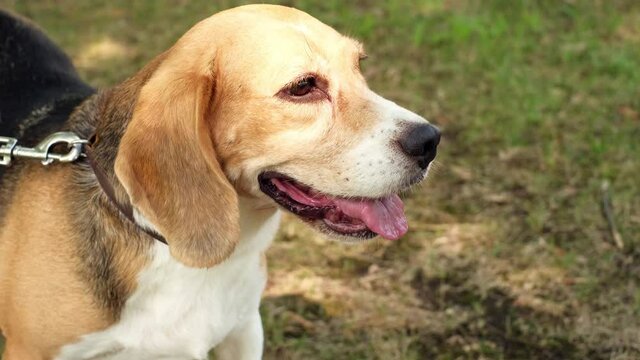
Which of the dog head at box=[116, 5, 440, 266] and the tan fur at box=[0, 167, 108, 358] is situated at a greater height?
the dog head at box=[116, 5, 440, 266]

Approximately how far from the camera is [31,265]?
3.23m

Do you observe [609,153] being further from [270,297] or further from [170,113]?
[170,113]

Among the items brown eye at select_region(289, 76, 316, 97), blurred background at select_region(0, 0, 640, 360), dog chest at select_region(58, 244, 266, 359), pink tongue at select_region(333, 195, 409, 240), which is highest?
brown eye at select_region(289, 76, 316, 97)

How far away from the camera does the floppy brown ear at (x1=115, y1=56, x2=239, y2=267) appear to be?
2869 mm

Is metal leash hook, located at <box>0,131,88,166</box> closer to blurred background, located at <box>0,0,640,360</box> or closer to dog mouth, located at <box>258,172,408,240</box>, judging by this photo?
dog mouth, located at <box>258,172,408,240</box>

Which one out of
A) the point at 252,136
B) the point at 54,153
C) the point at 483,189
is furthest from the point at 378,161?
the point at 483,189

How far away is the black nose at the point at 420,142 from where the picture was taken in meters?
2.96

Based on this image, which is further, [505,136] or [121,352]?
[505,136]

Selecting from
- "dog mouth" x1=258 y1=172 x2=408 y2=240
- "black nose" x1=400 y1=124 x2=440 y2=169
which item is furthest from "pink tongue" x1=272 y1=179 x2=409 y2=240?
"black nose" x1=400 y1=124 x2=440 y2=169

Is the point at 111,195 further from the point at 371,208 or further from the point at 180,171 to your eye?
the point at 371,208

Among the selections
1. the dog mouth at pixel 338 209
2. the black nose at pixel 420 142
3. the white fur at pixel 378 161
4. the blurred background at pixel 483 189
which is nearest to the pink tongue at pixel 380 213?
the dog mouth at pixel 338 209

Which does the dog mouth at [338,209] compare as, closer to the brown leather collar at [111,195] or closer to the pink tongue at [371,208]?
the pink tongue at [371,208]

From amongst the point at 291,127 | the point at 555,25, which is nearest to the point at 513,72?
the point at 555,25

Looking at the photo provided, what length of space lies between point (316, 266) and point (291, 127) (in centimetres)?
197
